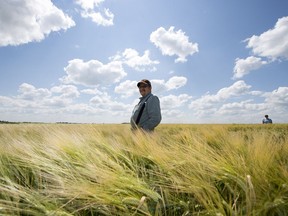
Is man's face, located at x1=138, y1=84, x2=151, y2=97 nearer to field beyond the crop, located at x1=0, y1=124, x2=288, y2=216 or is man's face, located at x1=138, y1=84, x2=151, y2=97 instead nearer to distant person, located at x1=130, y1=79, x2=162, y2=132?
distant person, located at x1=130, y1=79, x2=162, y2=132

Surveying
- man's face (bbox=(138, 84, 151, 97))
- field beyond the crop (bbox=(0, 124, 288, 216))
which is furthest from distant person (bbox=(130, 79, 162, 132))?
field beyond the crop (bbox=(0, 124, 288, 216))

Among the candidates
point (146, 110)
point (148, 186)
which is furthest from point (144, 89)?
point (148, 186)

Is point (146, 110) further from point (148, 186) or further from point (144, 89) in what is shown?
point (148, 186)

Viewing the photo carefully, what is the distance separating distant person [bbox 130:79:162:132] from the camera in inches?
191

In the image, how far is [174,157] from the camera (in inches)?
78.4

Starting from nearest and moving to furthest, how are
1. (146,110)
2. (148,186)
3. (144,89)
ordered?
(148,186) < (146,110) < (144,89)

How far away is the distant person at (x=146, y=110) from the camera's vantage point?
191 inches

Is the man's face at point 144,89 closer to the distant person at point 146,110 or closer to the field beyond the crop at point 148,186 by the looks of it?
the distant person at point 146,110

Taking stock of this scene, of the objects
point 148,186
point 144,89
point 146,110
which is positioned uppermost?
point 144,89

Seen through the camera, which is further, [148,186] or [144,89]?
[144,89]

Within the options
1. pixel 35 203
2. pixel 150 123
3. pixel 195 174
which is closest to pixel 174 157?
pixel 195 174

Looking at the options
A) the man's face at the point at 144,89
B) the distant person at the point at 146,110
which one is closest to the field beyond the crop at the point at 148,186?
the distant person at the point at 146,110

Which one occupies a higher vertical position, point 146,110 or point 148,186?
point 146,110

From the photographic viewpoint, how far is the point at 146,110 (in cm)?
491
